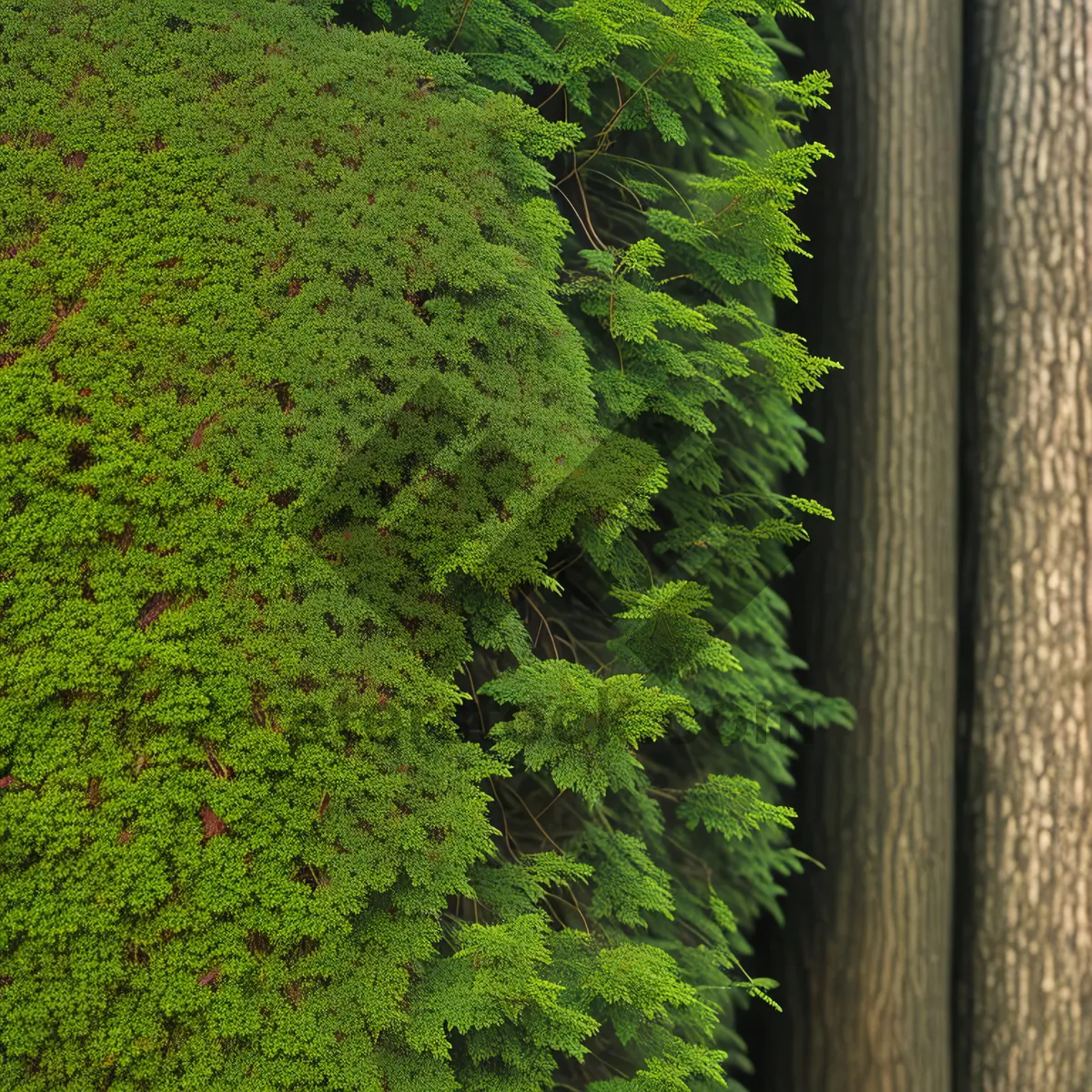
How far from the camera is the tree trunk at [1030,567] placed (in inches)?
130

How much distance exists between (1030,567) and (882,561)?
501 mm

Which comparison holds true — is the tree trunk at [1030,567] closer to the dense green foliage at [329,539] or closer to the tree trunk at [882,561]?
the tree trunk at [882,561]

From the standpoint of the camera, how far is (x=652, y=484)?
2529 millimetres

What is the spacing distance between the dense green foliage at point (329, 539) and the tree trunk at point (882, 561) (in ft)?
2.66

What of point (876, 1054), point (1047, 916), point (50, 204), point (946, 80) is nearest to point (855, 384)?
point (946, 80)

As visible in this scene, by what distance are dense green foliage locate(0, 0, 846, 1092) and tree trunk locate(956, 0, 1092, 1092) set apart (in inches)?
44.3

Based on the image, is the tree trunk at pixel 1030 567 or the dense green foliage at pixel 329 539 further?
the tree trunk at pixel 1030 567

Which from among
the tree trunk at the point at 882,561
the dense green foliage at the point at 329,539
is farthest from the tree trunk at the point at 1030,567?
the dense green foliage at the point at 329,539

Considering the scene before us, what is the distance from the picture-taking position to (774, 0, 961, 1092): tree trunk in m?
3.34

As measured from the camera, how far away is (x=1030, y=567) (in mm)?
3391

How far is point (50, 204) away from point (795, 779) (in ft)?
9.68

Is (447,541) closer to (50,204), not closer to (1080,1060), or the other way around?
(50,204)

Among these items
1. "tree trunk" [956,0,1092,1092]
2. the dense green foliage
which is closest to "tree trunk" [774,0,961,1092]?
"tree trunk" [956,0,1092,1092]

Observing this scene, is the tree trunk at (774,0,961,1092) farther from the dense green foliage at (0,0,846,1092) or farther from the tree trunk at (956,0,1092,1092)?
the dense green foliage at (0,0,846,1092)
